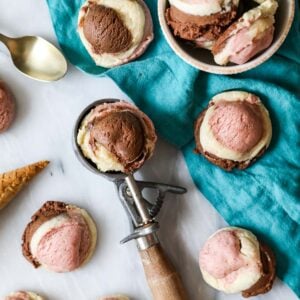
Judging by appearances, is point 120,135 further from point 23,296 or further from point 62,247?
point 23,296

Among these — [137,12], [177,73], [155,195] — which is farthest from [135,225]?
[137,12]

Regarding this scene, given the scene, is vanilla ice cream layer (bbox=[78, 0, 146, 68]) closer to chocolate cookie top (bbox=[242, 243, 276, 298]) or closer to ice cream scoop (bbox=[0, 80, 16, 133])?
ice cream scoop (bbox=[0, 80, 16, 133])

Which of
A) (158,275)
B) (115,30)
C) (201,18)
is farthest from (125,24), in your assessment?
(158,275)

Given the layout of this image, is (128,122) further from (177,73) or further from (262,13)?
(262,13)

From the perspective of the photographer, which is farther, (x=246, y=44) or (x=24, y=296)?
(x=24, y=296)

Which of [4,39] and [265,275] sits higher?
[4,39]

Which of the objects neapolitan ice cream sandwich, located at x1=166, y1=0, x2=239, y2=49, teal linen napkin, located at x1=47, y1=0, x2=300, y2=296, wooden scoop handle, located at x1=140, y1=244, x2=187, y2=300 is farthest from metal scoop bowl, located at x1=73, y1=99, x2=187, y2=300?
neapolitan ice cream sandwich, located at x1=166, y1=0, x2=239, y2=49

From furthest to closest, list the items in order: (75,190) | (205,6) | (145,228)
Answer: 1. (75,190)
2. (145,228)
3. (205,6)

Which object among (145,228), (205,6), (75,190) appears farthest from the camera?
(75,190)
